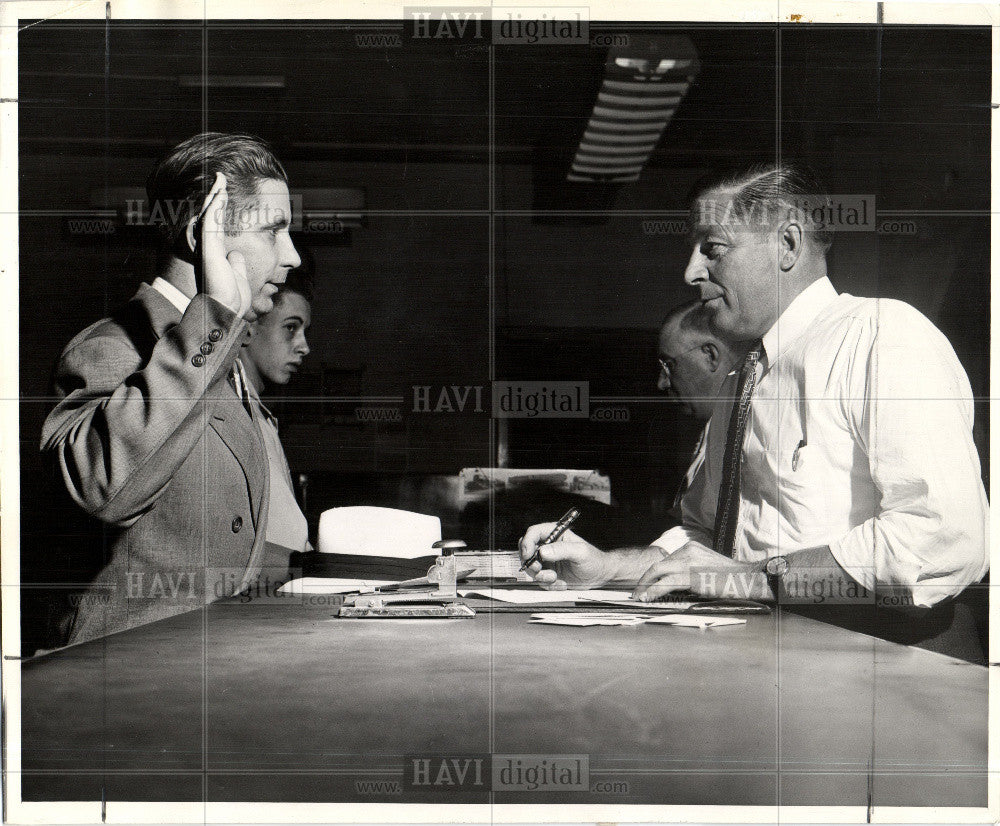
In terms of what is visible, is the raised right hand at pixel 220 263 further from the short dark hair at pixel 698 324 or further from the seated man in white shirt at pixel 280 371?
the short dark hair at pixel 698 324

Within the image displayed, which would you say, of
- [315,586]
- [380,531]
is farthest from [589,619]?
[315,586]

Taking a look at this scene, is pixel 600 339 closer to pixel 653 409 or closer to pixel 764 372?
pixel 653 409

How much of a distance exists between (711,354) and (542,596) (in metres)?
1.07

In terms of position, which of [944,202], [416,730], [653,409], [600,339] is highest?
[944,202]

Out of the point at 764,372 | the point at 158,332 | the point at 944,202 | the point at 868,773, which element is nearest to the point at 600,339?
the point at 764,372

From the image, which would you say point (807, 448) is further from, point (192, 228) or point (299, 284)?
point (192, 228)

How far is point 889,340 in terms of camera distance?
3.53m

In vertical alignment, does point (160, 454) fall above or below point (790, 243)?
below

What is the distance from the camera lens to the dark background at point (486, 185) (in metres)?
3.50

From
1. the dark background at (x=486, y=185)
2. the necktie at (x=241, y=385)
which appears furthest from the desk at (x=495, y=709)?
the necktie at (x=241, y=385)

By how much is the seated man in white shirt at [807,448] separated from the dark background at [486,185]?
0.11m

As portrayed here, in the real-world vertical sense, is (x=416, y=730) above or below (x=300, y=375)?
below

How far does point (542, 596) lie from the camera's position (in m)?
3.54

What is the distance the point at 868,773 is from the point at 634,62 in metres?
2.71
